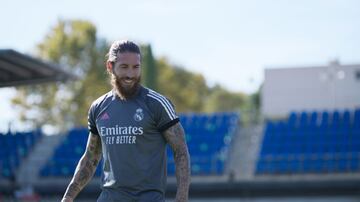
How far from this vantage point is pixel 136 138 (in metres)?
4.34

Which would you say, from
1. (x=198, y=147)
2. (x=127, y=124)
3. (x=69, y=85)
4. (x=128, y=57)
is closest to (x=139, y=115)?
(x=127, y=124)

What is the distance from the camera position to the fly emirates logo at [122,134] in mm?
4344

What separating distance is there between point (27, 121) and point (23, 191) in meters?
20.8

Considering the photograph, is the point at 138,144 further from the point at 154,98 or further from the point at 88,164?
the point at 88,164

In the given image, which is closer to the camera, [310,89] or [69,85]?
[310,89]

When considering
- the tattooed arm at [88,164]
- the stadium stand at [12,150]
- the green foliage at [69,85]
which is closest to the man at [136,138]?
the tattooed arm at [88,164]

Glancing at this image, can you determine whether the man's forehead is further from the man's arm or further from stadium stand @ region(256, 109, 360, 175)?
stadium stand @ region(256, 109, 360, 175)

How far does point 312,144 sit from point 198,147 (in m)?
3.74

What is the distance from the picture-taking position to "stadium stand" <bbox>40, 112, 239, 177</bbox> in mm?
22219

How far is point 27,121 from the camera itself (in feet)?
138

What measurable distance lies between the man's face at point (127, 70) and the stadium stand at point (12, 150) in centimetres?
1937

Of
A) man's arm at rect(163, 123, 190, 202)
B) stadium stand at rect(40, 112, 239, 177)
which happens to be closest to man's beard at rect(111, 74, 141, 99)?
man's arm at rect(163, 123, 190, 202)

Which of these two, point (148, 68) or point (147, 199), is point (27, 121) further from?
point (147, 199)

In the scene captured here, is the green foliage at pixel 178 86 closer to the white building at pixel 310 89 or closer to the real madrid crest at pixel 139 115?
the white building at pixel 310 89
